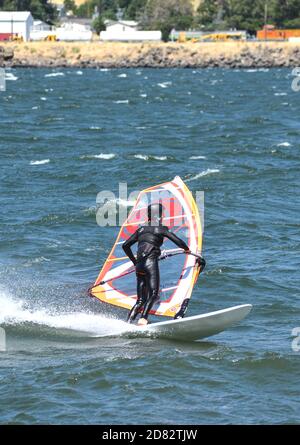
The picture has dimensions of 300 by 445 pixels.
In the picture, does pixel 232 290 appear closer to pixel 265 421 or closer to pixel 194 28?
pixel 265 421

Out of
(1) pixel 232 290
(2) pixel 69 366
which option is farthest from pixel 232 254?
(2) pixel 69 366

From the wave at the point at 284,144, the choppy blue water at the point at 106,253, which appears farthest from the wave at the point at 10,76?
the wave at the point at 284,144

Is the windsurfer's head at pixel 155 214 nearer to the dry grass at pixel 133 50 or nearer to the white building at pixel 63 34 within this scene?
the dry grass at pixel 133 50

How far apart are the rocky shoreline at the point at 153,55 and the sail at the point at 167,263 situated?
3753 inches

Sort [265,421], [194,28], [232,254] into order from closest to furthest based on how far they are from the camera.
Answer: [265,421]
[232,254]
[194,28]

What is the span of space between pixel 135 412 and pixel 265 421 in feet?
5.48

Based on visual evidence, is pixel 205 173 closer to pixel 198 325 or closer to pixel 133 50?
pixel 198 325

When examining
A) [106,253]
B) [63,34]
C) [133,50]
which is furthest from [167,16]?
[106,253]

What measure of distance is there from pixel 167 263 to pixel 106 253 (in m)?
4.17

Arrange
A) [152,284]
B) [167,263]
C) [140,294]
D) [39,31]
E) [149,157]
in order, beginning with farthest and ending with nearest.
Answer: [39,31], [149,157], [167,263], [140,294], [152,284]

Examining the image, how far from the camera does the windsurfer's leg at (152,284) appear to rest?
15250mm

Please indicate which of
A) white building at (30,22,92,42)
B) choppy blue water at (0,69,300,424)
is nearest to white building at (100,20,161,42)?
white building at (30,22,92,42)

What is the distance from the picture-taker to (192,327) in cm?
1500
